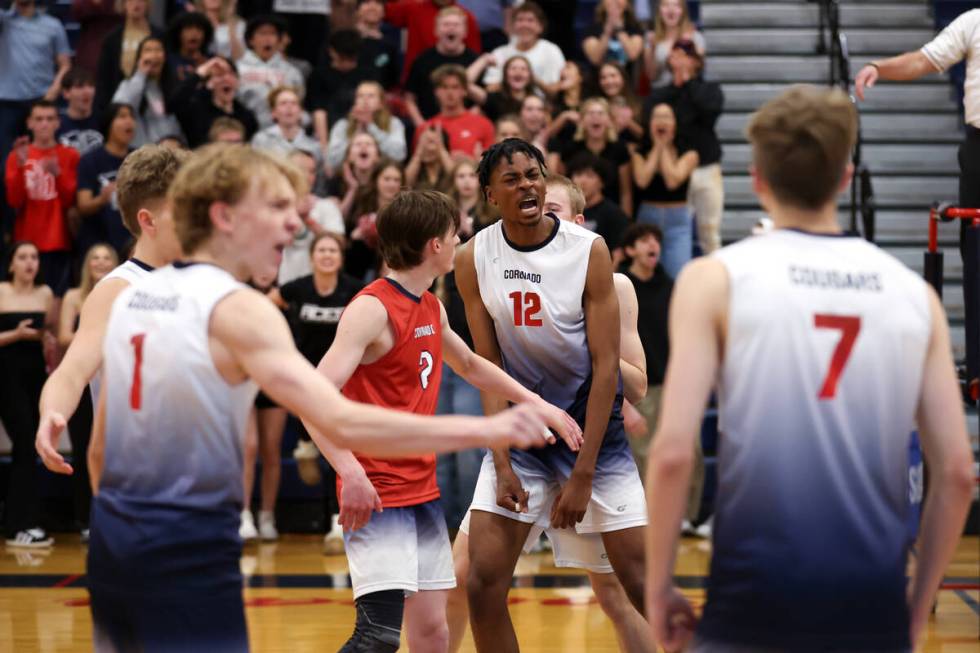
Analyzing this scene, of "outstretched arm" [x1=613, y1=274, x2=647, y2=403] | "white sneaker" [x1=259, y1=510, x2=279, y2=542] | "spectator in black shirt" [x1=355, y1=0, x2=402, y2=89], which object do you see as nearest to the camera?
"outstretched arm" [x1=613, y1=274, x2=647, y2=403]

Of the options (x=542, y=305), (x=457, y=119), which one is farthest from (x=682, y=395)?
(x=457, y=119)

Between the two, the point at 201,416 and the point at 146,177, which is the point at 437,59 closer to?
the point at 146,177

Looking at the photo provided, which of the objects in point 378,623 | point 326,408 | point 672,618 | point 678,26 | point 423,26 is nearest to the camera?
point 672,618

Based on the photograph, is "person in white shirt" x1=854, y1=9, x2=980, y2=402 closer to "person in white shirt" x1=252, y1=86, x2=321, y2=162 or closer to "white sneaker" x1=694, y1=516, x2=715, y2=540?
"white sneaker" x1=694, y1=516, x2=715, y2=540

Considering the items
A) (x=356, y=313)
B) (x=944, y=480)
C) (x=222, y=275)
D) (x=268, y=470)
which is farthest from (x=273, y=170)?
(x=268, y=470)

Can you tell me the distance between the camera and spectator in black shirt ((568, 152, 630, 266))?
9.17 metres

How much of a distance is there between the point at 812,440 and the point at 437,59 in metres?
8.54

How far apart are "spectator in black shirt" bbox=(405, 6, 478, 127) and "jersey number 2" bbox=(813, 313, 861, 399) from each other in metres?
8.19

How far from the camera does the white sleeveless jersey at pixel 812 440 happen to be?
2.78 meters

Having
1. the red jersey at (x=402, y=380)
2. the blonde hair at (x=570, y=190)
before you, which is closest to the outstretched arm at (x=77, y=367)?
the red jersey at (x=402, y=380)

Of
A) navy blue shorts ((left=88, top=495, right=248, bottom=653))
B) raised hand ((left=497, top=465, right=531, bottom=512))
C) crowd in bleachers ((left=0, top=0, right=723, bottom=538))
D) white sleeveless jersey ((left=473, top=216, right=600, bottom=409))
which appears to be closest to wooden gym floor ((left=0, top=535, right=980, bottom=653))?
crowd in bleachers ((left=0, top=0, right=723, bottom=538))

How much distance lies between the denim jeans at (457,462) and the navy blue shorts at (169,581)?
597cm

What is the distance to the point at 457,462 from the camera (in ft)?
30.4

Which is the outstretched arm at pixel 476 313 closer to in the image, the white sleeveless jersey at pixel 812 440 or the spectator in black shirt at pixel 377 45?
the white sleeveless jersey at pixel 812 440
